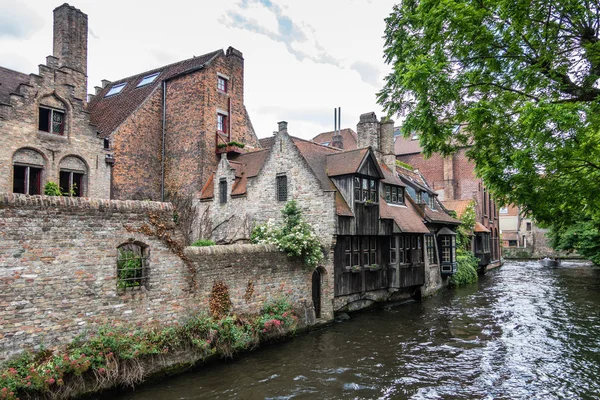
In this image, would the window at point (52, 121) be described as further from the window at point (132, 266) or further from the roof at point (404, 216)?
the roof at point (404, 216)

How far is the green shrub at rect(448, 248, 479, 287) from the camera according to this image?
2844 cm

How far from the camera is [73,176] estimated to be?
19828 mm

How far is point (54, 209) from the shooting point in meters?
9.76

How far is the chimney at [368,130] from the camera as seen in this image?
76.4ft

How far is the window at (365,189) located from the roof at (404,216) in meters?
1.12

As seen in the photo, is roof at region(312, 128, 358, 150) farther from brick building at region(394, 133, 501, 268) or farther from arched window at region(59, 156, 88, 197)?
arched window at region(59, 156, 88, 197)

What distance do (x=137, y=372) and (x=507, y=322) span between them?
14826 mm

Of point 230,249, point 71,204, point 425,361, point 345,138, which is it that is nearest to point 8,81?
point 71,204

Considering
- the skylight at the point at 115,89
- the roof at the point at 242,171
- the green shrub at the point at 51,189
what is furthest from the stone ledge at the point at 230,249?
the skylight at the point at 115,89

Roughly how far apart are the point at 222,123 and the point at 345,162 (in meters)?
10.3

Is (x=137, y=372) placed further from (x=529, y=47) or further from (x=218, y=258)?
(x=529, y=47)

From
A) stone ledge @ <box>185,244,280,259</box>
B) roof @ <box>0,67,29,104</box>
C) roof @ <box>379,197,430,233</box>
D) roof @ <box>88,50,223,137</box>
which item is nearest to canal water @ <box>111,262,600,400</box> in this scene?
stone ledge @ <box>185,244,280,259</box>

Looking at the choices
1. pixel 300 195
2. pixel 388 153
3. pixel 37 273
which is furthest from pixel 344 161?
pixel 37 273

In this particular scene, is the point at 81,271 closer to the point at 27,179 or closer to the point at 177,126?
the point at 27,179
